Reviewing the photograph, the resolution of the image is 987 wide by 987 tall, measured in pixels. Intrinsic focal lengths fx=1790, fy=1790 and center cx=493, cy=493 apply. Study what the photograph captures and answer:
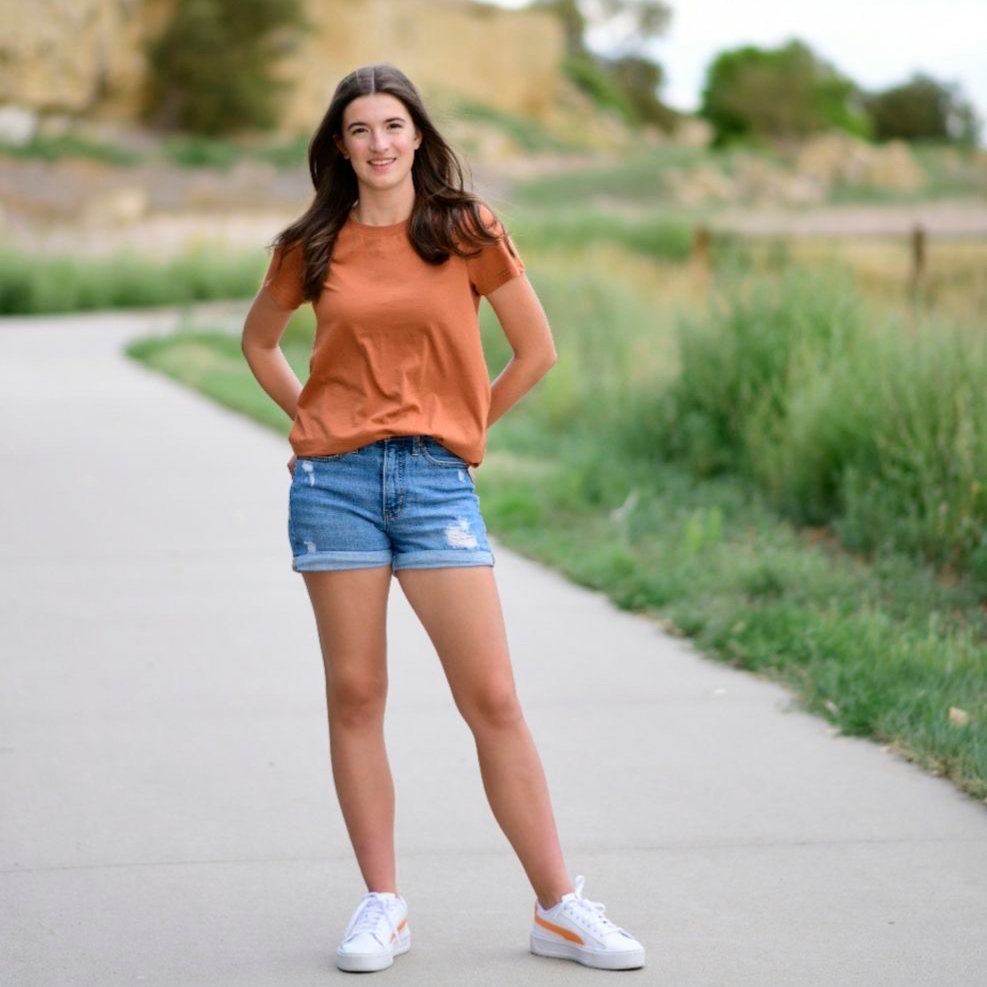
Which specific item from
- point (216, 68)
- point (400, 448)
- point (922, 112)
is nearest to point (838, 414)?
point (400, 448)

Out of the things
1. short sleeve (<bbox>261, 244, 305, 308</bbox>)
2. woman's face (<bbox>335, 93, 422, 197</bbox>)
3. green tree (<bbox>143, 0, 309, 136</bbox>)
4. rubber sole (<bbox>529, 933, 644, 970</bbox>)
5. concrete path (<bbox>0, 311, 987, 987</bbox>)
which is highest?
green tree (<bbox>143, 0, 309, 136</bbox>)

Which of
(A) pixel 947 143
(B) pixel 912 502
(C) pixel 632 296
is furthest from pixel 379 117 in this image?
(A) pixel 947 143

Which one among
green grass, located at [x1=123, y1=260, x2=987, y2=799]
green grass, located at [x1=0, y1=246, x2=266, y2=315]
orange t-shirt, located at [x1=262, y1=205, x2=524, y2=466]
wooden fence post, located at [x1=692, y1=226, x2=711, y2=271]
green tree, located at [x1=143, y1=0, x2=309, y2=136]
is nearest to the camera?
orange t-shirt, located at [x1=262, y1=205, x2=524, y2=466]

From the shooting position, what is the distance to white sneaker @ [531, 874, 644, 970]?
3.54 metres

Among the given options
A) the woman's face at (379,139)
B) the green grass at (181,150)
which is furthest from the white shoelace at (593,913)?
the green grass at (181,150)

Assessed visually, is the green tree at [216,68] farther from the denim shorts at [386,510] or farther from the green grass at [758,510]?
the denim shorts at [386,510]

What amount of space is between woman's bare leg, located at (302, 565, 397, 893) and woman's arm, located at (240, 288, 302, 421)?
433mm

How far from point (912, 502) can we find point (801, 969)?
4.73 metres

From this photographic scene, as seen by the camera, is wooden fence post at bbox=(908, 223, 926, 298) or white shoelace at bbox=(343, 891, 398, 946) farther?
wooden fence post at bbox=(908, 223, 926, 298)

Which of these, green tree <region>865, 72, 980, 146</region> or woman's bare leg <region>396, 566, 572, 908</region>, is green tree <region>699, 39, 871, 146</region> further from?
woman's bare leg <region>396, 566, 572, 908</region>

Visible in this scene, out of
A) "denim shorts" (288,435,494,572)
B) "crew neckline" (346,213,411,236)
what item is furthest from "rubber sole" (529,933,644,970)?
"crew neckline" (346,213,411,236)

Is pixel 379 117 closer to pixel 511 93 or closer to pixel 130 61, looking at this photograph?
pixel 130 61

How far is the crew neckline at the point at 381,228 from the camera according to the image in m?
3.54

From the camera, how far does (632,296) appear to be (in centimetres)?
1652
